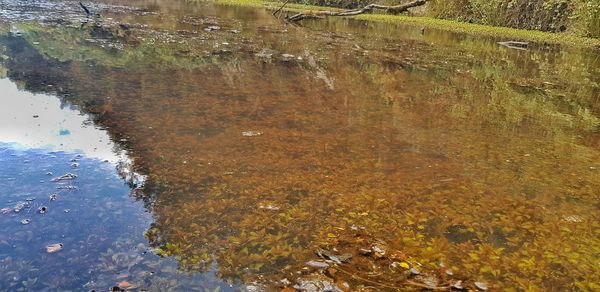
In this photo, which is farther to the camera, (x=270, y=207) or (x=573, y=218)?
(x=573, y=218)

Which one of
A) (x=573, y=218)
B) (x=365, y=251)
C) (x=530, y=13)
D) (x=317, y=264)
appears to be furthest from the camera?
(x=530, y=13)

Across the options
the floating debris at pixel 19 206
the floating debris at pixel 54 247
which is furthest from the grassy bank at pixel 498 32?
the floating debris at pixel 54 247

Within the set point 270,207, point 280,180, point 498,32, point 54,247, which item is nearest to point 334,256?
point 270,207

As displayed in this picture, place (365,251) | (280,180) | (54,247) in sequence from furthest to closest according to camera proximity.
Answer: (280,180), (365,251), (54,247)

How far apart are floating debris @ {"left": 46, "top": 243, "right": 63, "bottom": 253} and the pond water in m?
0.02

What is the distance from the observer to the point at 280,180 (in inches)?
192

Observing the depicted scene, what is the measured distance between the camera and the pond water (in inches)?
135

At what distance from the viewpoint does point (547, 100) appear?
1031cm

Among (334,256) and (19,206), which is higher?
(19,206)

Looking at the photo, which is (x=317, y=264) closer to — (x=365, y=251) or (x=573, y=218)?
(x=365, y=251)

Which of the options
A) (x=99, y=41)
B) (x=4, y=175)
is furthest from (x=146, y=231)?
(x=99, y=41)

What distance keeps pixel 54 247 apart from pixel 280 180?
2.23 metres

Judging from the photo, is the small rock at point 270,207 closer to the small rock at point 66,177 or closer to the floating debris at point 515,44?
the small rock at point 66,177

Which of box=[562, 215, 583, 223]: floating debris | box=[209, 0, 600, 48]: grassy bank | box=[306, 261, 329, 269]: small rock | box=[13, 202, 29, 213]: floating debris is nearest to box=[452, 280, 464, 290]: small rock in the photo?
box=[306, 261, 329, 269]: small rock
